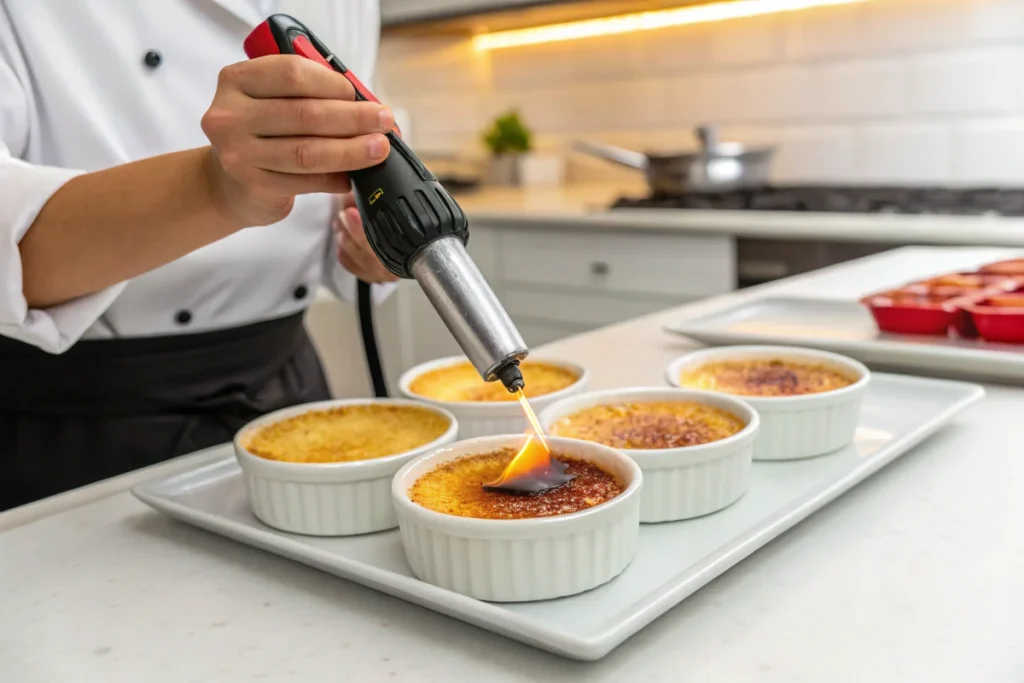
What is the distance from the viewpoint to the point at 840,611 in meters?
0.56

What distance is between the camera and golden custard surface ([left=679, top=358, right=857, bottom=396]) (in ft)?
2.91

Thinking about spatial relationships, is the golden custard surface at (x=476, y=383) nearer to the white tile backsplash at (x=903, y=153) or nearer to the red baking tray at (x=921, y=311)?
the red baking tray at (x=921, y=311)

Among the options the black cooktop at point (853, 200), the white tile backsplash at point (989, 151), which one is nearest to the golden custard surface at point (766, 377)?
the black cooktop at point (853, 200)

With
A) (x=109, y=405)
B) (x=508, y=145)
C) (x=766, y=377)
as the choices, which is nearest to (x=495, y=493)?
(x=766, y=377)

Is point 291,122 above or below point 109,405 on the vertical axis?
above

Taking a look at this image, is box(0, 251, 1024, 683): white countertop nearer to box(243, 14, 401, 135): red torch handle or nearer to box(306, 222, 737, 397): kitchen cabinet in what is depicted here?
box(243, 14, 401, 135): red torch handle

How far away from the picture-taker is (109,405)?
1.05 meters

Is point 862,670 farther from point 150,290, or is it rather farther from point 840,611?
point 150,290

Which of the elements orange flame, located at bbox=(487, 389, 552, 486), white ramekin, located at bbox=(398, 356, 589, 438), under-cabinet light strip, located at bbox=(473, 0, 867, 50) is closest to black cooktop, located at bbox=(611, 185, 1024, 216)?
under-cabinet light strip, located at bbox=(473, 0, 867, 50)

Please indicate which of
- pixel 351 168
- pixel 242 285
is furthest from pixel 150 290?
pixel 351 168

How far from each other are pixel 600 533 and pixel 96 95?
740 mm

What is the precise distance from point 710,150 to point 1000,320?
1679 millimetres

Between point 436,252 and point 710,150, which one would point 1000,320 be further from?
point 710,150

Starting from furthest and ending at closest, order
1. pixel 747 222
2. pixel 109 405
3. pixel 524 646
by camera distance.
→ 1. pixel 747 222
2. pixel 109 405
3. pixel 524 646
